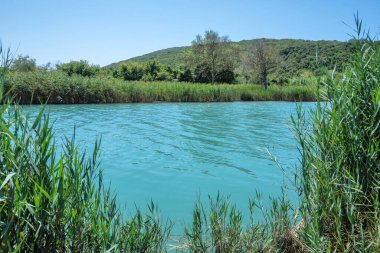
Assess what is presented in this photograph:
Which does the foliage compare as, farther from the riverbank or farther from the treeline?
the riverbank

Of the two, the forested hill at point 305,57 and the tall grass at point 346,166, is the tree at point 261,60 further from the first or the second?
the tall grass at point 346,166

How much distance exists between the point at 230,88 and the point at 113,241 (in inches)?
1010

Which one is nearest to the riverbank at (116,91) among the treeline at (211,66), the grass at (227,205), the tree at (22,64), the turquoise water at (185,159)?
the tree at (22,64)

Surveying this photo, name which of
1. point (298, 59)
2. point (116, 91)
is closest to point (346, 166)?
point (116, 91)

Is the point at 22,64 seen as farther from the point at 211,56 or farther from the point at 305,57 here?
the point at 305,57

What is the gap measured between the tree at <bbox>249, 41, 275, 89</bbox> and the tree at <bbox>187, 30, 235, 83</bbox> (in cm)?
332

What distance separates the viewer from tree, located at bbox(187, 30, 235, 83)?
42094 millimetres

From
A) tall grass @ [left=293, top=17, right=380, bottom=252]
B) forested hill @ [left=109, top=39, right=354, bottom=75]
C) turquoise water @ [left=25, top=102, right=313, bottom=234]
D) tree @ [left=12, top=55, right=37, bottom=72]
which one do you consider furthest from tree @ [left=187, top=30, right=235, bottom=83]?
tall grass @ [left=293, top=17, right=380, bottom=252]

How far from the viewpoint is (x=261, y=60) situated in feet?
132

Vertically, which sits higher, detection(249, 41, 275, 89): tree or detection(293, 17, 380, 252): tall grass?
detection(249, 41, 275, 89): tree

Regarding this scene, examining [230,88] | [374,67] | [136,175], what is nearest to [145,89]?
[230,88]

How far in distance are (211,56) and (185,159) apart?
3641 centimetres

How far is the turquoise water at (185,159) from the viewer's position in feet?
16.6

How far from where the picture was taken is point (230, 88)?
26969mm
